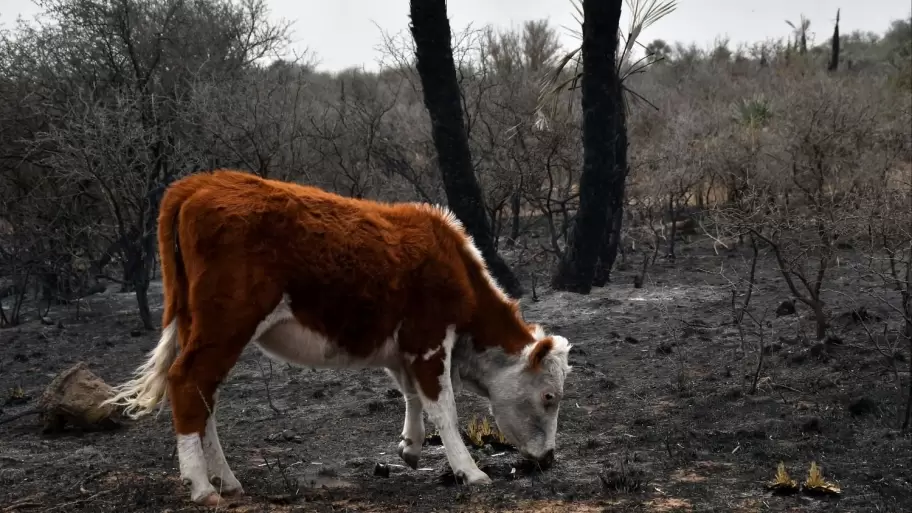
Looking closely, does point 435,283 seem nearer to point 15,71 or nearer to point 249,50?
point 15,71

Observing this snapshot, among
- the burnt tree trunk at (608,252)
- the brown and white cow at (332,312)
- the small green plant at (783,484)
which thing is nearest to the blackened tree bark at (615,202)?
the burnt tree trunk at (608,252)

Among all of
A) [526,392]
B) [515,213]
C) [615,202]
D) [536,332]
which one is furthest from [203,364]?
[515,213]

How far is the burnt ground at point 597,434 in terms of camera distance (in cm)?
540

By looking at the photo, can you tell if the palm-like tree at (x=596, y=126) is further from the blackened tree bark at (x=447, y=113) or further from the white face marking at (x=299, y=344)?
the white face marking at (x=299, y=344)

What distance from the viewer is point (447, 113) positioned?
11.4m

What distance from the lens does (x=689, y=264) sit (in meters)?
15.3

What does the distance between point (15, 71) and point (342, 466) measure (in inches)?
413

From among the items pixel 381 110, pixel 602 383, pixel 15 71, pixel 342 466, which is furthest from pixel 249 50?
pixel 342 466

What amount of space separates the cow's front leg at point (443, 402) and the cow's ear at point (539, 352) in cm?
58

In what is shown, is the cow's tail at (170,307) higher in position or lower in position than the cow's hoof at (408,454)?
higher

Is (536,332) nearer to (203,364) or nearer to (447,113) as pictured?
(203,364)

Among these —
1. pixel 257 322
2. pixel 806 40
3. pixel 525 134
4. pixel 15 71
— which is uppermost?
pixel 806 40

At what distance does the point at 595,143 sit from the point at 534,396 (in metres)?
6.59

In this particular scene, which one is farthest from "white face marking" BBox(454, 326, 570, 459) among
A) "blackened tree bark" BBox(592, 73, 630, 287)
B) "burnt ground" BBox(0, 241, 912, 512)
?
"blackened tree bark" BBox(592, 73, 630, 287)
